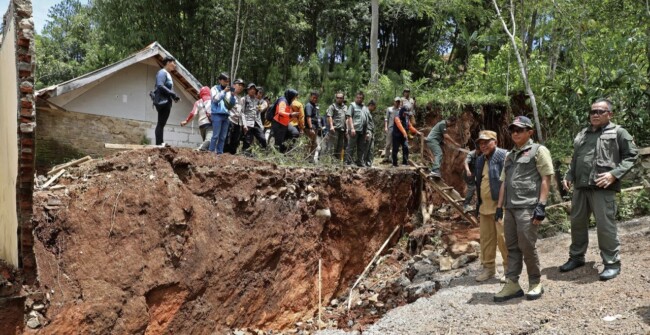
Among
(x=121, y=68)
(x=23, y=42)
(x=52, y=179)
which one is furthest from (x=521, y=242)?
(x=121, y=68)

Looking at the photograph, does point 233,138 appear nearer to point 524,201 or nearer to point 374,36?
point 524,201

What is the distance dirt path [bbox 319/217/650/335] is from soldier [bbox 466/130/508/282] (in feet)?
1.19

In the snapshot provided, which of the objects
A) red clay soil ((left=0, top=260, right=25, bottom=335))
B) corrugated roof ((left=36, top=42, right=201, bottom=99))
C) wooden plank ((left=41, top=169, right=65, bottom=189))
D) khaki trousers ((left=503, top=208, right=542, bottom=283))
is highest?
corrugated roof ((left=36, top=42, right=201, bottom=99))

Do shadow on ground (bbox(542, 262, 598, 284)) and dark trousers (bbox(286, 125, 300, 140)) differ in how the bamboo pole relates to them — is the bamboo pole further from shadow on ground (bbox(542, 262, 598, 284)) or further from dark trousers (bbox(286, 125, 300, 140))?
shadow on ground (bbox(542, 262, 598, 284))

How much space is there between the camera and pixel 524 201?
216 inches

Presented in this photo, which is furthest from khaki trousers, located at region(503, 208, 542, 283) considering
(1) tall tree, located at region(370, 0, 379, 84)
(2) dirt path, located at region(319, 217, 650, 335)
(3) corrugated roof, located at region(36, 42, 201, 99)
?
(1) tall tree, located at region(370, 0, 379, 84)

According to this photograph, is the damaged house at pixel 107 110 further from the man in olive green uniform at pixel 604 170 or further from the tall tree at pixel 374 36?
the man in olive green uniform at pixel 604 170

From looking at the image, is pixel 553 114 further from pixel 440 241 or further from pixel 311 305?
pixel 311 305

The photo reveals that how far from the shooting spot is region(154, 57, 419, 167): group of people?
8.98 meters

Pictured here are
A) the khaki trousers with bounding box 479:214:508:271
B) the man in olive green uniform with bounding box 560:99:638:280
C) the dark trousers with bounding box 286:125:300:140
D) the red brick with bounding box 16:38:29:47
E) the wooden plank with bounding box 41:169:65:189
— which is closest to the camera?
the red brick with bounding box 16:38:29:47

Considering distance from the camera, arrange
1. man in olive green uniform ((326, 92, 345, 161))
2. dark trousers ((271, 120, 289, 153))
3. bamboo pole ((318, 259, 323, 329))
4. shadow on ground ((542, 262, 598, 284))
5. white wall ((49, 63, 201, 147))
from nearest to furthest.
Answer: shadow on ground ((542, 262, 598, 284)) → bamboo pole ((318, 259, 323, 329)) → dark trousers ((271, 120, 289, 153)) → man in olive green uniform ((326, 92, 345, 161)) → white wall ((49, 63, 201, 147))

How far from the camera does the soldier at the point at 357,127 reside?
35.0 ft

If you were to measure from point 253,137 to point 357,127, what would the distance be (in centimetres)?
227

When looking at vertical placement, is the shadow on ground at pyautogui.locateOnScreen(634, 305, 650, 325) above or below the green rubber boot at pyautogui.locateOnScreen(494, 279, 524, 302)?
above
